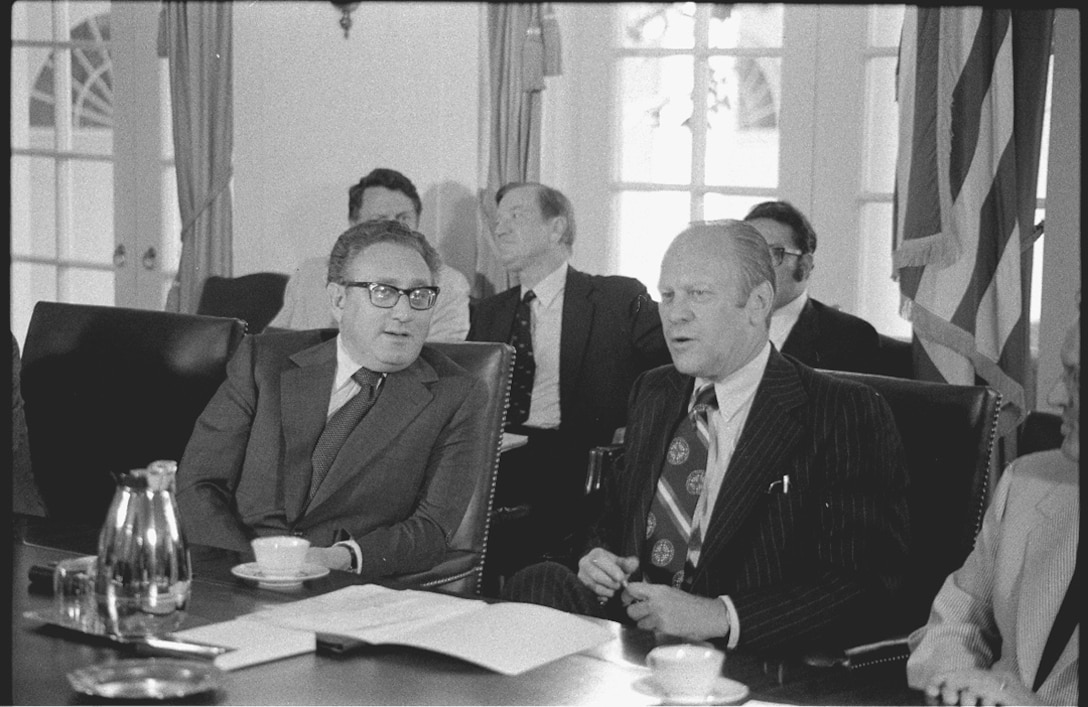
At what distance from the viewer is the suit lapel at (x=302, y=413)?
9.11 ft

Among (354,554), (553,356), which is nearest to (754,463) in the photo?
(354,554)

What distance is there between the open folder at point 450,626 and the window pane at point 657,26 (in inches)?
143

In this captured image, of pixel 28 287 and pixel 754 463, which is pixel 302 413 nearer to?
pixel 754 463

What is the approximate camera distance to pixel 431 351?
9.61 ft

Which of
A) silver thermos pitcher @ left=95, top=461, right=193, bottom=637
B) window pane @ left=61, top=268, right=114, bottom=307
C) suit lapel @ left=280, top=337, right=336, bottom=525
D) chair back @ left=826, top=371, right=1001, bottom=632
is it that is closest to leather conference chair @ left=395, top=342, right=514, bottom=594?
suit lapel @ left=280, top=337, right=336, bottom=525

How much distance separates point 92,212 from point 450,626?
5.55 m

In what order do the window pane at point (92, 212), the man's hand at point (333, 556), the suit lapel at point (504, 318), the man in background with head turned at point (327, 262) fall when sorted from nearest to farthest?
1. the man's hand at point (333, 556)
2. the suit lapel at point (504, 318)
3. the man in background with head turned at point (327, 262)
4. the window pane at point (92, 212)

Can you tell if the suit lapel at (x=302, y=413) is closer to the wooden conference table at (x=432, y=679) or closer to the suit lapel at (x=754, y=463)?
the suit lapel at (x=754, y=463)

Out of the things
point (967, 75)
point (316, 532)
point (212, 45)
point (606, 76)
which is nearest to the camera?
point (316, 532)

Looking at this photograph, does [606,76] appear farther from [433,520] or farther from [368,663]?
[368,663]

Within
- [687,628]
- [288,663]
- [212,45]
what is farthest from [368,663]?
[212,45]

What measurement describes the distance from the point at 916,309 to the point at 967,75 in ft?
2.05

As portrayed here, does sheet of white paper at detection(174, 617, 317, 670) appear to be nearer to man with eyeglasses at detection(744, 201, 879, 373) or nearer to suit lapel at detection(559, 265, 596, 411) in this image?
man with eyeglasses at detection(744, 201, 879, 373)

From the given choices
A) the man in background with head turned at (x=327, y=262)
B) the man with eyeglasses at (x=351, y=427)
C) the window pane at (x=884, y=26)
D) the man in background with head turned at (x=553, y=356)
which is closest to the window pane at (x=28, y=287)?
the man in background with head turned at (x=327, y=262)
